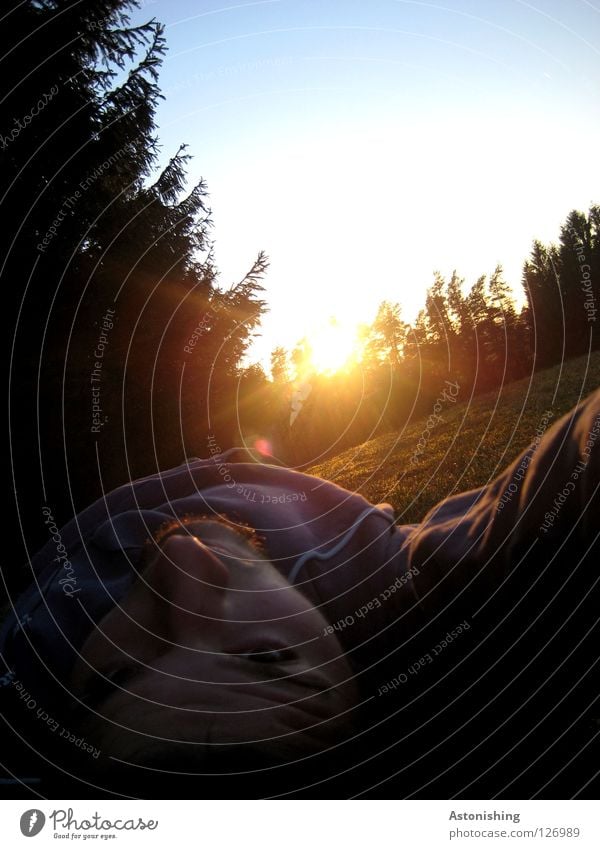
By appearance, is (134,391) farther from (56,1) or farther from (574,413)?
(574,413)

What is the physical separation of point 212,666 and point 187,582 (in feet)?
0.93

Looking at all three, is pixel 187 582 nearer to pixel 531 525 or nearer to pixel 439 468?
pixel 531 525

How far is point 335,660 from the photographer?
165 cm

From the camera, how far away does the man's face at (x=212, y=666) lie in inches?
48.8

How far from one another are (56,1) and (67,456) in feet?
15.3

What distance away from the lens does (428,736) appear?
1.54 meters

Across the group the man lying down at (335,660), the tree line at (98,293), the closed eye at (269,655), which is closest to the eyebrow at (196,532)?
the man lying down at (335,660)

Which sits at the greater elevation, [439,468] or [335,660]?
[439,468]

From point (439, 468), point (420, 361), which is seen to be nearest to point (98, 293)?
point (439, 468)
